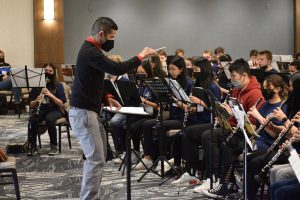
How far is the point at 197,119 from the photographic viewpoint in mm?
6762

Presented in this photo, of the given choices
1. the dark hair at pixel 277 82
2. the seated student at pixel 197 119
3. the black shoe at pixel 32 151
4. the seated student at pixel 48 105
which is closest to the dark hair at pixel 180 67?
the seated student at pixel 197 119

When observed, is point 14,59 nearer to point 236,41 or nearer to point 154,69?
point 236,41

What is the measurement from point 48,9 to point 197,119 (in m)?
9.70

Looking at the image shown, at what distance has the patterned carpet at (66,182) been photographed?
6.07 metres

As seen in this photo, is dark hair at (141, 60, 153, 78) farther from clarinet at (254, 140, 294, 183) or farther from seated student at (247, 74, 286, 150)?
clarinet at (254, 140, 294, 183)

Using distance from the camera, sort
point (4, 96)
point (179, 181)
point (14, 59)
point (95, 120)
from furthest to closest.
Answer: point (14, 59) < point (4, 96) < point (179, 181) < point (95, 120)

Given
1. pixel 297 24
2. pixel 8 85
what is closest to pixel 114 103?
pixel 8 85

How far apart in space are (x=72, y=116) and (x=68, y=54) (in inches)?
437

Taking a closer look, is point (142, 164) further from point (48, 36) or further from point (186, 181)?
point (48, 36)

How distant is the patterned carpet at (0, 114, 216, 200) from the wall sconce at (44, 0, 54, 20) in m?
A: 7.17

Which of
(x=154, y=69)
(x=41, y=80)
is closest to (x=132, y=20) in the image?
(x=41, y=80)

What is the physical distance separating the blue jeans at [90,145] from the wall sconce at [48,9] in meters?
10.8

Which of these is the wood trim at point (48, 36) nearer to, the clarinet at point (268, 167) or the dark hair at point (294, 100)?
the clarinet at point (268, 167)

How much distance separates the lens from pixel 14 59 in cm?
1531
